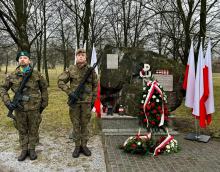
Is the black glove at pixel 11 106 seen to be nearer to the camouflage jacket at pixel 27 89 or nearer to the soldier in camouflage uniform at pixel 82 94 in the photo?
the camouflage jacket at pixel 27 89

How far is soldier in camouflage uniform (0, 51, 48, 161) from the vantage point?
5327 mm

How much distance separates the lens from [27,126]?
5570mm

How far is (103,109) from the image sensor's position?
8.89 m

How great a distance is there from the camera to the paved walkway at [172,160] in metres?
5.13

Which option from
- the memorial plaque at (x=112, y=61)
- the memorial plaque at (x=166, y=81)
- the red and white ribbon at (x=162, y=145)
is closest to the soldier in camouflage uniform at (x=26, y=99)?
the red and white ribbon at (x=162, y=145)

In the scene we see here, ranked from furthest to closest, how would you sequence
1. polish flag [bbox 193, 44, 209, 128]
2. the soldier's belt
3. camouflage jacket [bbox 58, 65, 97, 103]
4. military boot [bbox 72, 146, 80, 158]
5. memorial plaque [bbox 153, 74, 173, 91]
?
memorial plaque [bbox 153, 74, 173, 91] → polish flag [bbox 193, 44, 209, 128] → military boot [bbox 72, 146, 80, 158] → camouflage jacket [bbox 58, 65, 97, 103] → the soldier's belt

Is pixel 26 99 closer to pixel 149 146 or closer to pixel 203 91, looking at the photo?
pixel 149 146

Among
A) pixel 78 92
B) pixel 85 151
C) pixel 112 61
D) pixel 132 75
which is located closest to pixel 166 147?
pixel 85 151

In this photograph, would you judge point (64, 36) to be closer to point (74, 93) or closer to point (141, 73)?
point (141, 73)

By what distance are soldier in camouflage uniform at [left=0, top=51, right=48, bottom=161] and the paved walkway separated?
1.54 m

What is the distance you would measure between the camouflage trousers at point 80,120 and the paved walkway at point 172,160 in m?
0.63

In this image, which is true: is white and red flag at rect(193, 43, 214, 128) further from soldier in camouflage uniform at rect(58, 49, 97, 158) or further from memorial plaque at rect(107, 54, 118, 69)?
soldier in camouflage uniform at rect(58, 49, 97, 158)

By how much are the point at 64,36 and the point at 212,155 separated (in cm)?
2366

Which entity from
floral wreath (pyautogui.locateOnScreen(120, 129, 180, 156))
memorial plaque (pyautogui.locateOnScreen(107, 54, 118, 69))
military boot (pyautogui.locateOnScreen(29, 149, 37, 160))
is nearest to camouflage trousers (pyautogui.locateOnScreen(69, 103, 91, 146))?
military boot (pyautogui.locateOnScreen(29, 149, 37, 160))
